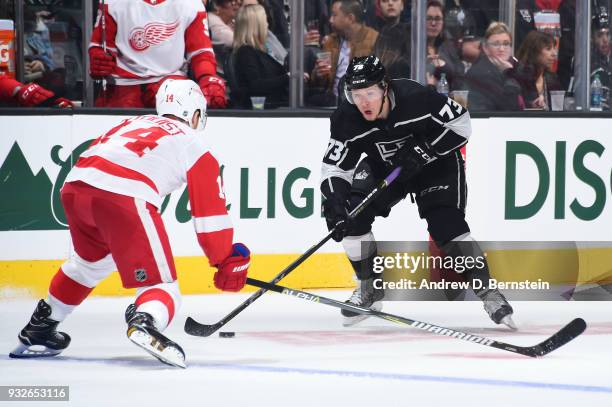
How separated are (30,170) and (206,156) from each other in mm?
1791

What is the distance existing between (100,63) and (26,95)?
1.16ft

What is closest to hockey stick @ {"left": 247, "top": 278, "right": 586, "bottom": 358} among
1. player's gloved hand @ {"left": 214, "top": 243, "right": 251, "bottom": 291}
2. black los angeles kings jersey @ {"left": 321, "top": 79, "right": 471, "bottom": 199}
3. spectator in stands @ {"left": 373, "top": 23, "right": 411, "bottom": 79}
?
player's gloved hand @ {"left": 214, "top": 243, "right": 251, "bottom": 291}

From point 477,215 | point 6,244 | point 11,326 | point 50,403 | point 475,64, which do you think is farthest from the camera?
point 475,64

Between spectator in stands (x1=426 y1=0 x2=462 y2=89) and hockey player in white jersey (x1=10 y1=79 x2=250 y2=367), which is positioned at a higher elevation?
spectator in stands (x1=426 y1=0 x2=462 y2=89)

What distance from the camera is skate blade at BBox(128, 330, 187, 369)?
3.79 m

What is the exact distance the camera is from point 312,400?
3.60 meters

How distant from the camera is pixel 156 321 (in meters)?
3.89

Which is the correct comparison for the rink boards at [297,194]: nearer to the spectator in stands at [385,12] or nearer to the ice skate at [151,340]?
the spectator in stands at [385,12]

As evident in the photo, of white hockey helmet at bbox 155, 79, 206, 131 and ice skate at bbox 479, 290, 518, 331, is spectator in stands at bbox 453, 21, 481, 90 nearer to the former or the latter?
ice skate at bbox 479, 290, 518, 331

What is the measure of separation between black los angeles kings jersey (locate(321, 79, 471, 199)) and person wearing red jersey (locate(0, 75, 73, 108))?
55.0 inches

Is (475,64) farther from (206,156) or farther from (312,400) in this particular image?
(312,400)

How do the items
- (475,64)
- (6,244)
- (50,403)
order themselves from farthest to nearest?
(475,64), (6,244), (50,403)

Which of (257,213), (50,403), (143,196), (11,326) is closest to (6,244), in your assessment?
(11,326)

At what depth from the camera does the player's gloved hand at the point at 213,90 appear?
5.84 meters
